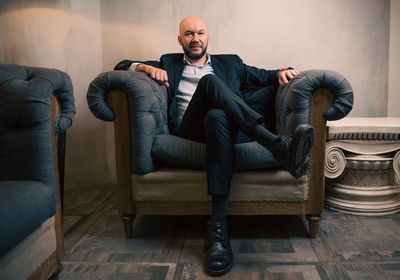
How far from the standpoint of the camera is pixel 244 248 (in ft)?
4.58

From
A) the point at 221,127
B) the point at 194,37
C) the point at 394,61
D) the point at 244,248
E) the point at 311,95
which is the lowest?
the point at 244,248

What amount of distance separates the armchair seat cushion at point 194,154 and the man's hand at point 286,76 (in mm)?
396

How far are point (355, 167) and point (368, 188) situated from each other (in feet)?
0.46

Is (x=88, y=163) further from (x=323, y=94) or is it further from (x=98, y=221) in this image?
(x=323, y=94)

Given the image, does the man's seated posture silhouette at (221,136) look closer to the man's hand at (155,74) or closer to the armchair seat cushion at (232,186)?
the man's hand at (155,74)

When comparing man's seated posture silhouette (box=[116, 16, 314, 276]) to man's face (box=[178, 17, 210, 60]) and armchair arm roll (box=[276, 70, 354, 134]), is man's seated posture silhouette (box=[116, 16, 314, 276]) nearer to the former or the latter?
armchair arm roll (box=[276, 70, 354, 134])

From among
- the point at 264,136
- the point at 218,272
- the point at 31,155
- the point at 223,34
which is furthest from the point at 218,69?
the point at 31,155

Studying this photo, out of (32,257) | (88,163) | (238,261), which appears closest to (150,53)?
(88,163)

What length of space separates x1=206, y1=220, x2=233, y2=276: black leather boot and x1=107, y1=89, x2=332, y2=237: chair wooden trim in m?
0.16

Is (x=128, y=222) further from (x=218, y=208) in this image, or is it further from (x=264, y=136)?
(x=264, y=136)

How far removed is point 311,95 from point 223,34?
107 cm

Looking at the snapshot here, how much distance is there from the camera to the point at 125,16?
2.27 metres

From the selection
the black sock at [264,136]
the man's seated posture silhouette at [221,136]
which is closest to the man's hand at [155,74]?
the man's seated posture silhouette at [221,136]

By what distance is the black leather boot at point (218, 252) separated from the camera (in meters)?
1.20
